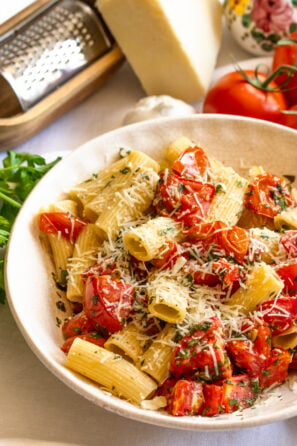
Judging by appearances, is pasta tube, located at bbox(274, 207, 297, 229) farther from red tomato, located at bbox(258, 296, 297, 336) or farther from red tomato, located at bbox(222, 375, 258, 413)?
red tomato, located at bbox(222, 375, 258, 413)

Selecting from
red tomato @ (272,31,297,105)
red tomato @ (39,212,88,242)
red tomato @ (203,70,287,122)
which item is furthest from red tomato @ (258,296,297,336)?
red tomato @ (272,31,297,105)

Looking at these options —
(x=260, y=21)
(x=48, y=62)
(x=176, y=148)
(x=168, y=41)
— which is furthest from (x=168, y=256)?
(x=260, y=21)

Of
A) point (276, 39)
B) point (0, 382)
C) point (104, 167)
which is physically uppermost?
point (104, 167)

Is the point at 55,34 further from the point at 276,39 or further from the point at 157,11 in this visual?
the point at 276,39

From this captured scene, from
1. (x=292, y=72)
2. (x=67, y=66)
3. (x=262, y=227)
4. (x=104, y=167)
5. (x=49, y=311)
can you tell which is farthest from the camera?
(x=67, y=66)

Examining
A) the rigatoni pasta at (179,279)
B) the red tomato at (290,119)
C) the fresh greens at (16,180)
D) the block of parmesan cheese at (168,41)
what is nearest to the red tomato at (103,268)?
the rigatoni pasta at (179,279)

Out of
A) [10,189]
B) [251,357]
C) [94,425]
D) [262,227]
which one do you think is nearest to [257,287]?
[251,357]
